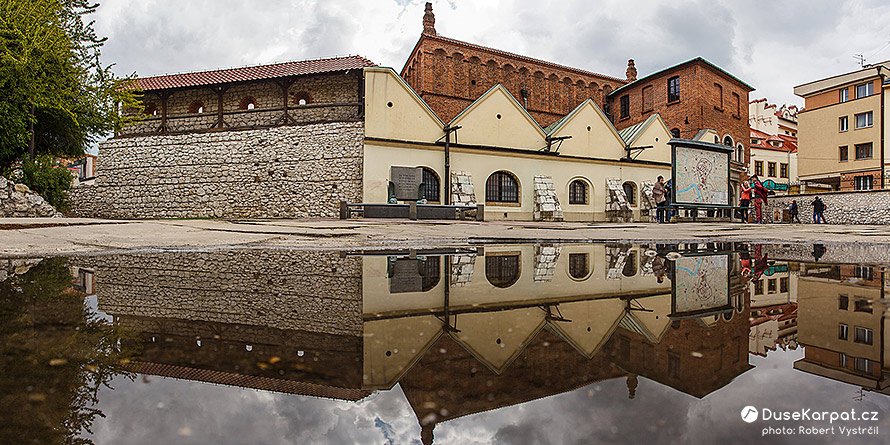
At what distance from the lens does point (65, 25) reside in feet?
53.4

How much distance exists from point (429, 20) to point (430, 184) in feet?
44.7

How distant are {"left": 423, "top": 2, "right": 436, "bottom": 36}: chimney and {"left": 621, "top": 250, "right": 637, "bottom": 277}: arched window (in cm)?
2617

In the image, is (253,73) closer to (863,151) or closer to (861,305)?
(861,305)

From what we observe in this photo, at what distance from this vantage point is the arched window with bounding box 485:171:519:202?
66.3 ft

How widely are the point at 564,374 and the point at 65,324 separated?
4.88ft

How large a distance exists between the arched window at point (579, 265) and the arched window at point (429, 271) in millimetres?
844

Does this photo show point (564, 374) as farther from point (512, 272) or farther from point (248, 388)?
point (512, 272)

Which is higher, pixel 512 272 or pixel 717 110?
pixel 717 110

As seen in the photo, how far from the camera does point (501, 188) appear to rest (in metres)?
20.5

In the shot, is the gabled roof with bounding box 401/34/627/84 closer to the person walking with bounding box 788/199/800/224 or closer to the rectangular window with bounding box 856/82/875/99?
the person walking with bounding box 788/199/800/224

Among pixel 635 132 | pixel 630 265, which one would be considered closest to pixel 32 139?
pixel 630 265

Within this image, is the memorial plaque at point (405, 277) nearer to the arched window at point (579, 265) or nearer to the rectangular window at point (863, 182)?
the arched window at point (579, 265)

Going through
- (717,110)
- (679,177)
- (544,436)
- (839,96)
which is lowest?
(544,436)

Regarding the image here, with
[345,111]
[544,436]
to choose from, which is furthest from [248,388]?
[345,111]
